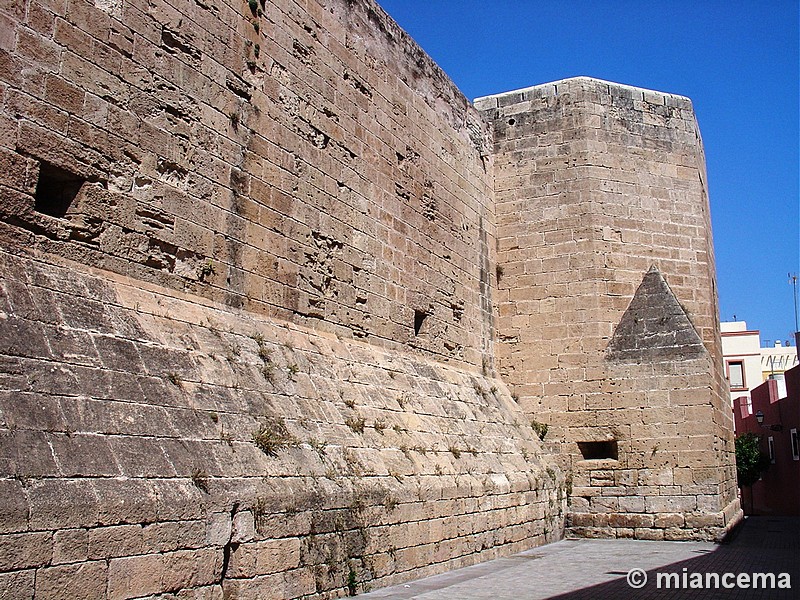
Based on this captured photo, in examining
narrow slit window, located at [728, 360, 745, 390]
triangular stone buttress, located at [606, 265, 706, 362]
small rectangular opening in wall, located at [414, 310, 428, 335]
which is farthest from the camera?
narrow slit window, located at [728, 360, 745, 390]

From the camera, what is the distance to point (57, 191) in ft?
17.7

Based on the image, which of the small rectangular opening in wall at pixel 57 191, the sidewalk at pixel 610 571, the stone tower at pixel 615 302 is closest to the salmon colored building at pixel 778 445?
the stone tower at pixel 615 302

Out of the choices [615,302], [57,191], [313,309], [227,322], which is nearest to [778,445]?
[615,302]

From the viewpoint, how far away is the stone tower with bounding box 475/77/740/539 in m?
10.5

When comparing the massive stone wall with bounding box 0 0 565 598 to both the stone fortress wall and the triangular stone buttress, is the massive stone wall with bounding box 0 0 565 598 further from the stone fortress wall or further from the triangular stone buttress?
the triangular stone buttress

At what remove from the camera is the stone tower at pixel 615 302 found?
10.5m

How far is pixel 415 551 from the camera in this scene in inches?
268

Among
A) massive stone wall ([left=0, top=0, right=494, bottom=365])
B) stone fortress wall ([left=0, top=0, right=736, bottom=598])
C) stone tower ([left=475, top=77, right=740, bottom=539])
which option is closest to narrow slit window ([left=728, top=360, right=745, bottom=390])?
stone tower ([left=475, top=77, right=740, bottom=539])

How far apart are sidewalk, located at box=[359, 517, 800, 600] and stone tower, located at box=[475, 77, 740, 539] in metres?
0.79

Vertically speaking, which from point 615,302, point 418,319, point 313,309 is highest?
point 615,302

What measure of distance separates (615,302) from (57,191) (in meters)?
8.11

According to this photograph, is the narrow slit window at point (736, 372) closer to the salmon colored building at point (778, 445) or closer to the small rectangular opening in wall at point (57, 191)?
the salmon colored building at point (778, 445)

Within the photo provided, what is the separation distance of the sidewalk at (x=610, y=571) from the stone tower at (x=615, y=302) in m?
0.79

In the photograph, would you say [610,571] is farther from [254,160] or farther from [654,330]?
[254,160]
